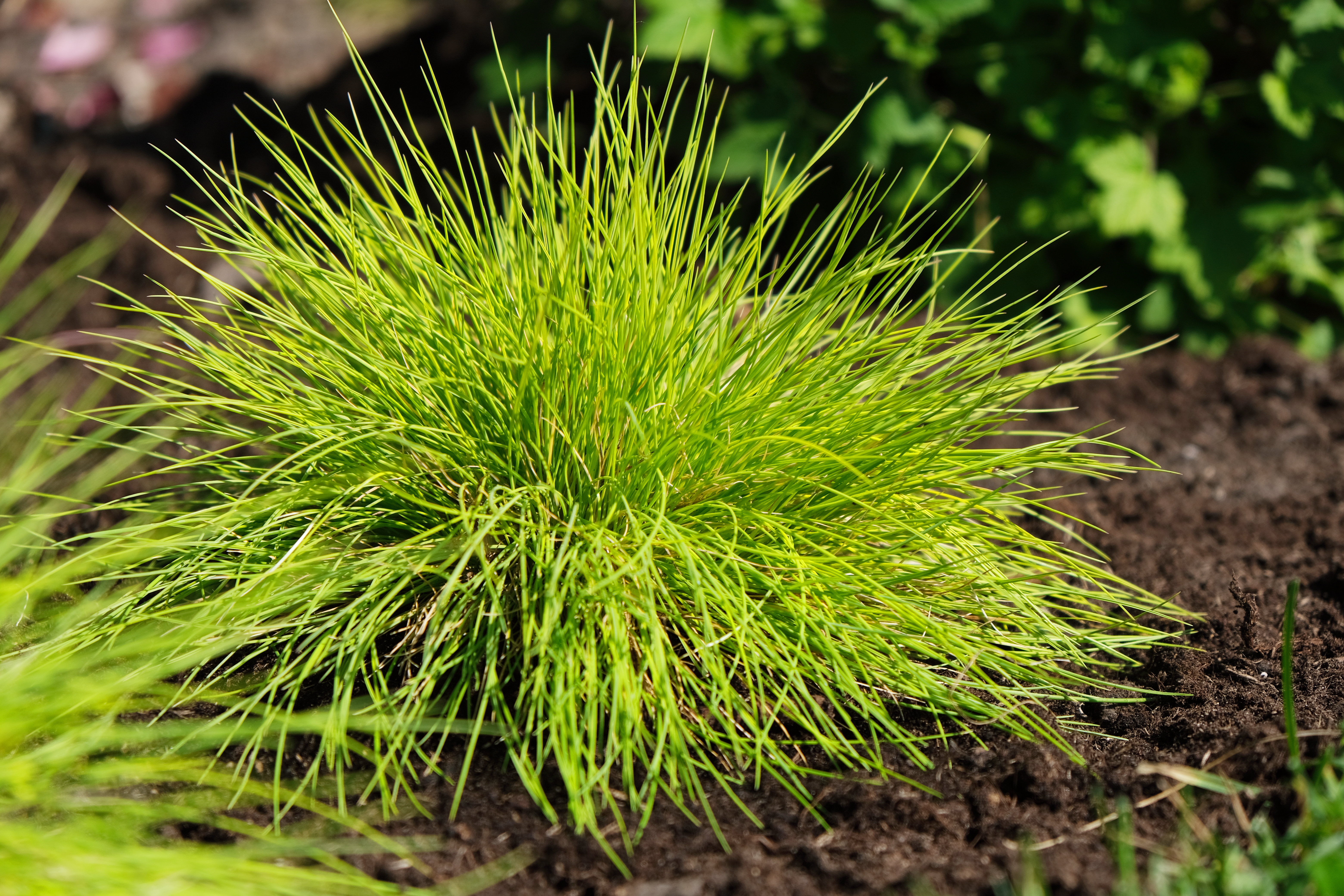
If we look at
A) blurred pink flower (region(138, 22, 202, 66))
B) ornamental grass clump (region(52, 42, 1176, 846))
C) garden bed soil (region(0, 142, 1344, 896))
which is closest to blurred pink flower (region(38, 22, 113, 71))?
blurred pink flower (region(138, 22, 202, 66))

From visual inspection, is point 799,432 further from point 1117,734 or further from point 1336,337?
point 1336,337

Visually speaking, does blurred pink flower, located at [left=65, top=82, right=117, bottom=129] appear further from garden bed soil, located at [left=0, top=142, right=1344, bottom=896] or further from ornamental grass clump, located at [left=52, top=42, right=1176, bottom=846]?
garden bed soil, located at [left=0, top=142, right=1344, bottom=896]

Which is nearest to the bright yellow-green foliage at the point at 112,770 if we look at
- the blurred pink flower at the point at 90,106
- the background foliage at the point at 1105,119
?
the background foliage at the point at 1105,119

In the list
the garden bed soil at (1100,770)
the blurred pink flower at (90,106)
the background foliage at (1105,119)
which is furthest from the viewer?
the blurred pink flower at (90,106)

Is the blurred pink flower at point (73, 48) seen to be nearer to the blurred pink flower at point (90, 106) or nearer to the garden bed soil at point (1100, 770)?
the blurred pink flower at point (90, 106)

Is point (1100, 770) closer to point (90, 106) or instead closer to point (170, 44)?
Result: point (90, 106)
